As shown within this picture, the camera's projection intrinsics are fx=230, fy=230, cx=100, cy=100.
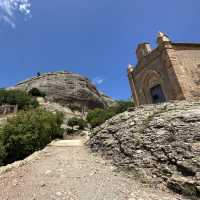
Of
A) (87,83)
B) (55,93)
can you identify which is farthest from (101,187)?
(87,83)

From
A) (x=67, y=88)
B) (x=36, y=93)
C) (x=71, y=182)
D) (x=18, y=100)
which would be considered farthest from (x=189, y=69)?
(x=36, y=93)

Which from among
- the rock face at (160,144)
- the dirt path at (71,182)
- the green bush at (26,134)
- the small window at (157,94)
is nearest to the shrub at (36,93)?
the green bush at (26,134)

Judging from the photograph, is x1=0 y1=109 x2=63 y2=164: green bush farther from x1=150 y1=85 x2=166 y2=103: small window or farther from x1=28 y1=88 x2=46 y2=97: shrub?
x1=28 y1=88 x2=46 y2=97: shrub

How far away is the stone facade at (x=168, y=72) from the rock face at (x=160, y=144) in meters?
6.12

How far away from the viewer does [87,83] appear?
65938mm

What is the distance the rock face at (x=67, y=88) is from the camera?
190 ft

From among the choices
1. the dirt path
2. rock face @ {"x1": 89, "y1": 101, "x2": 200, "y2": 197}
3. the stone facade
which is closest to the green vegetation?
the stone facade

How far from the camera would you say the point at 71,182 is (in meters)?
9.20

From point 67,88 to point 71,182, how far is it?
5187 centimetres

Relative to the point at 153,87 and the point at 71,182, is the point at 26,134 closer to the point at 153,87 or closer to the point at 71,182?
the point at 71,182

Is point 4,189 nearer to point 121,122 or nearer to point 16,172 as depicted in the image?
point 16,172

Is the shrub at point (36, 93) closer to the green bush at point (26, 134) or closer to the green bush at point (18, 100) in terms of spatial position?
the green bush at point (18, 100)

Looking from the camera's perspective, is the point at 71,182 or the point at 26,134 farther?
the point at 26,134

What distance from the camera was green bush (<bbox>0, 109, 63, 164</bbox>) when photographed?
1902cm
